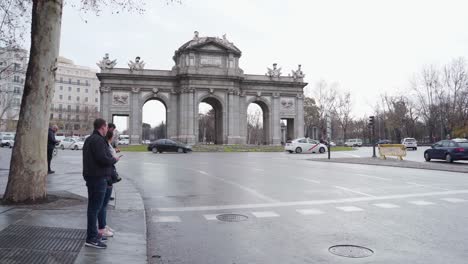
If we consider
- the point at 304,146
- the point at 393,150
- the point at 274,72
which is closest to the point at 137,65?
the point at 274,72

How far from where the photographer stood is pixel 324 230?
6.47 meters

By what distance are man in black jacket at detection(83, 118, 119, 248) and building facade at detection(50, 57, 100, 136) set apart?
110m

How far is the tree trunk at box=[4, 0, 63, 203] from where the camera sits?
8031 mm

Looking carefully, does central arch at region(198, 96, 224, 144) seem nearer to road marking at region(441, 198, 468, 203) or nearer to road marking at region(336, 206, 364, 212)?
road marking at region(441, 198, 468, 203)

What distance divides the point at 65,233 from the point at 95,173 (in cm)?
133

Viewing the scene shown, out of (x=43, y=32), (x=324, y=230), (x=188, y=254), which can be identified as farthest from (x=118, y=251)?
(x=43, y=32)

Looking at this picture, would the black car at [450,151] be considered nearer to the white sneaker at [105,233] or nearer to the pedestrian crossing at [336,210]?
the pedestrian crossing at [336,210]

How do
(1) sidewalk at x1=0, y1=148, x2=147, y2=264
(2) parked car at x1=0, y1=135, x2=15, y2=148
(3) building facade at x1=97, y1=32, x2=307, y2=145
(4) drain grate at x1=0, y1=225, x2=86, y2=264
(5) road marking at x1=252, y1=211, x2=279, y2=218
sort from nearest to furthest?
(4) drain grate at x1=0, y1=225, x2=86, y2=264, (1) sidewalk at x1=0, y1=148, x2=147, y2=264, (5) road marking at x1=252, y1=211, x2=279, y2=218, (3) building facade at x1=97, y1=32, x2=307, y2=145, (2) parked car at x1=0, y1=135, x2=15, y2=148

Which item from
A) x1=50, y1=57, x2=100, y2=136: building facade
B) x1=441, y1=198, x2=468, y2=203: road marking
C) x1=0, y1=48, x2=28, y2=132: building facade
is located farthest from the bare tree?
x1=50, y1=57, x2=100, y2=136: building facade

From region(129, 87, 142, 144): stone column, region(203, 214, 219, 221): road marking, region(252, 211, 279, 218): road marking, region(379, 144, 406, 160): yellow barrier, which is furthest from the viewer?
region(129, 87, 142, 144): stone column

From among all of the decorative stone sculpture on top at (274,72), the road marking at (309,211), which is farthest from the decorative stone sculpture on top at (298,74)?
the road marking at (309,211)

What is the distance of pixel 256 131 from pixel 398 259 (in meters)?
98.1

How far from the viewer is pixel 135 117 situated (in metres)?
54.5

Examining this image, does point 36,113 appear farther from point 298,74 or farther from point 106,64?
point 298,74
